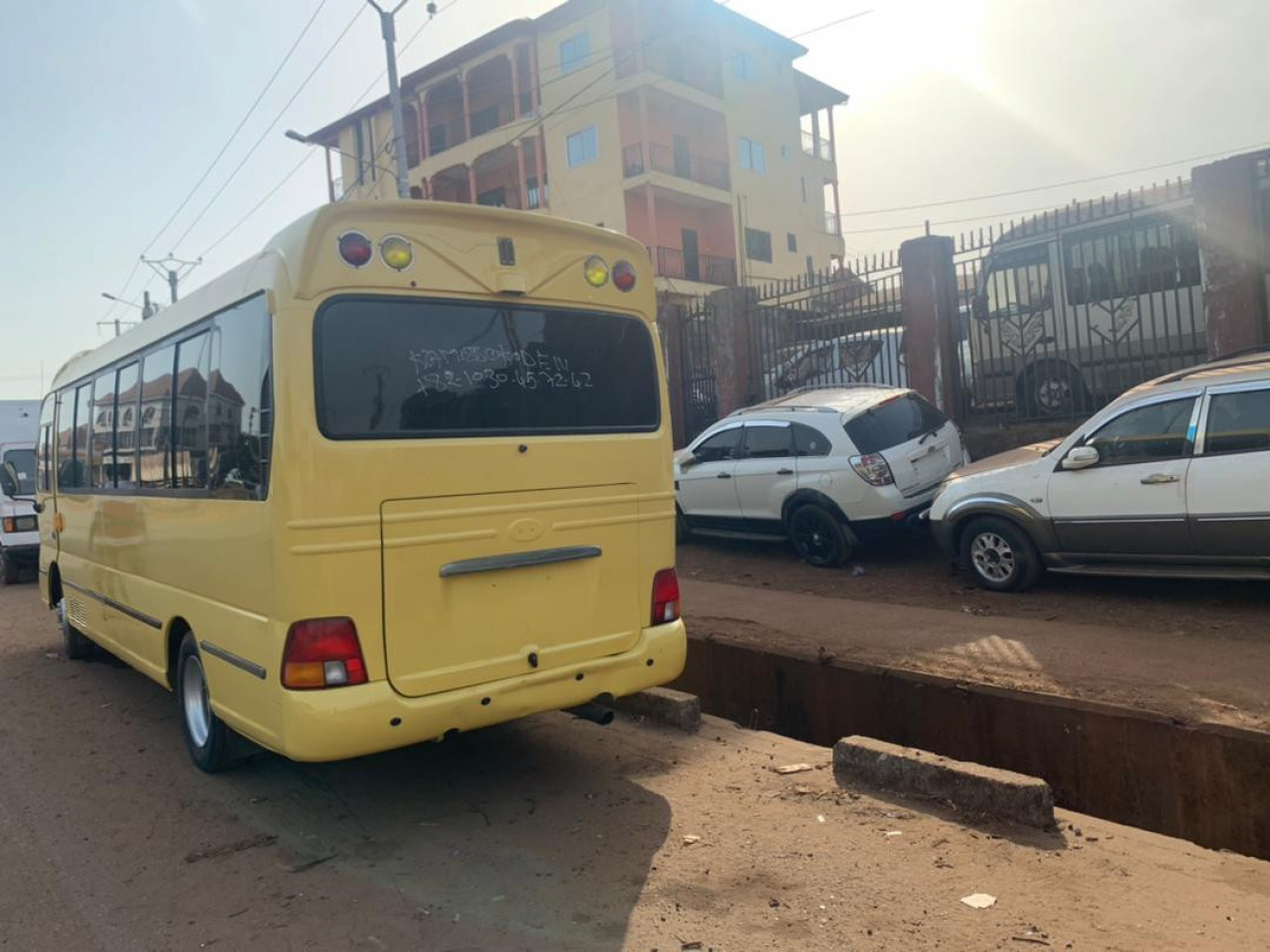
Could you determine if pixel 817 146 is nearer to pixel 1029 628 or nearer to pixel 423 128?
pixel 423 128

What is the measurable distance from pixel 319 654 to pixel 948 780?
293cm

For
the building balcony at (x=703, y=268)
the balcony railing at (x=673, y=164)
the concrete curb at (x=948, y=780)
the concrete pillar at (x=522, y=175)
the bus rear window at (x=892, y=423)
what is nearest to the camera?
the concrete curb at (x=948, y=780)

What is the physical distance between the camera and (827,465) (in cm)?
945

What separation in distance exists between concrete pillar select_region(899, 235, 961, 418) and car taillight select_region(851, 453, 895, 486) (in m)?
3.00

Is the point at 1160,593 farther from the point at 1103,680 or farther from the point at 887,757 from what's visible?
the point at 887,757

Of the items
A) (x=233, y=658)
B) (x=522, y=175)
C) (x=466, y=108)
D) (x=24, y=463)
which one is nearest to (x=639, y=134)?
(x=522, y=175)

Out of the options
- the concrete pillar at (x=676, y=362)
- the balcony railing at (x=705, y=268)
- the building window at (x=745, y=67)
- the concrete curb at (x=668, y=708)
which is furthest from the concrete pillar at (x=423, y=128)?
the concrete curb at (x=668, y=708)

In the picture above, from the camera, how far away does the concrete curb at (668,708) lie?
5.67 m

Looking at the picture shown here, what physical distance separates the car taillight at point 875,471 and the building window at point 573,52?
1118 inches

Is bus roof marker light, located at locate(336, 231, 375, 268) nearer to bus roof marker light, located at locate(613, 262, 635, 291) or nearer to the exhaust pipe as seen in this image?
bus roof marker light, located at locate(613, 262, 635, 291)

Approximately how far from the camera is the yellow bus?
3994 millimetres

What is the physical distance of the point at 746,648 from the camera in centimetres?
715

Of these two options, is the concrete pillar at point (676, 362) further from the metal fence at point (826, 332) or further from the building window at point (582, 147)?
the building window at point (582, 147)

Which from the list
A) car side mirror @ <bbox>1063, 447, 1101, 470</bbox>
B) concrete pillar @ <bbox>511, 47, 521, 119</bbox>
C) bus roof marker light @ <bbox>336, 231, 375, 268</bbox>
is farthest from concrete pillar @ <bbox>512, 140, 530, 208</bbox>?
bus roof marker light @ <bbox>336, 231, 375, 268</bbox>
